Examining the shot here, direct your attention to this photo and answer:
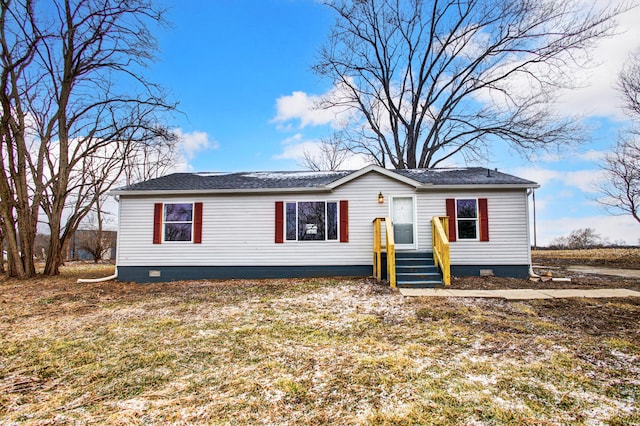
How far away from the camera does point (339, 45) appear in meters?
21.0

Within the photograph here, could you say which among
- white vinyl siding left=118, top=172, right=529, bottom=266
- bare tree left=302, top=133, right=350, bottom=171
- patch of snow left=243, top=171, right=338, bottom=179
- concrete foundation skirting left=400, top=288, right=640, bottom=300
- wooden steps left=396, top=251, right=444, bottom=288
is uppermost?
bare tree left=302, top=133, right=350, bottom=171

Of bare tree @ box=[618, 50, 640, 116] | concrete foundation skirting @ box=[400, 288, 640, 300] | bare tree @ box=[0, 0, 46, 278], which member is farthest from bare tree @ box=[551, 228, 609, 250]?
bare tree @ box=[0, 0, 46, 278]

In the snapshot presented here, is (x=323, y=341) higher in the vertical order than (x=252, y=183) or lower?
lower

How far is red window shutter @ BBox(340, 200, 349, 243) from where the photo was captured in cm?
1017

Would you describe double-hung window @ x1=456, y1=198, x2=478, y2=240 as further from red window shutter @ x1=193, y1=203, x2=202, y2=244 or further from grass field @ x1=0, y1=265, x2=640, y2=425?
red window shutter @ x1=193, y1=203, x2=202, y2=244

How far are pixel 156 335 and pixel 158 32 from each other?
11862 mm

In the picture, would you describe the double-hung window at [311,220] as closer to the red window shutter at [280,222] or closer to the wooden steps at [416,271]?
the red window shutter at [280,222]

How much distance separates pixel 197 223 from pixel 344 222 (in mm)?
4560

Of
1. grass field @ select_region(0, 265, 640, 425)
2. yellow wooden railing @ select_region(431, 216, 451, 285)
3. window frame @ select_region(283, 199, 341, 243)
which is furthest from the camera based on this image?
window frame @ select_region(283, 199, 341, 243)

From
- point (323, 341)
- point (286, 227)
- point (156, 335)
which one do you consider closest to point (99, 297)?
point (156, 335)

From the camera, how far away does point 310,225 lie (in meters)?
10.4

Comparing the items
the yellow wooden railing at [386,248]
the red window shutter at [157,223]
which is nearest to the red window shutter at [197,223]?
the red window shutter at [157,223]

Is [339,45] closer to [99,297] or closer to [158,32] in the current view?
[158,32]

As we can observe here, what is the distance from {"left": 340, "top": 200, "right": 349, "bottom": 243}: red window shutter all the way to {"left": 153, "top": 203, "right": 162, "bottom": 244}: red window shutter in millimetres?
5619
